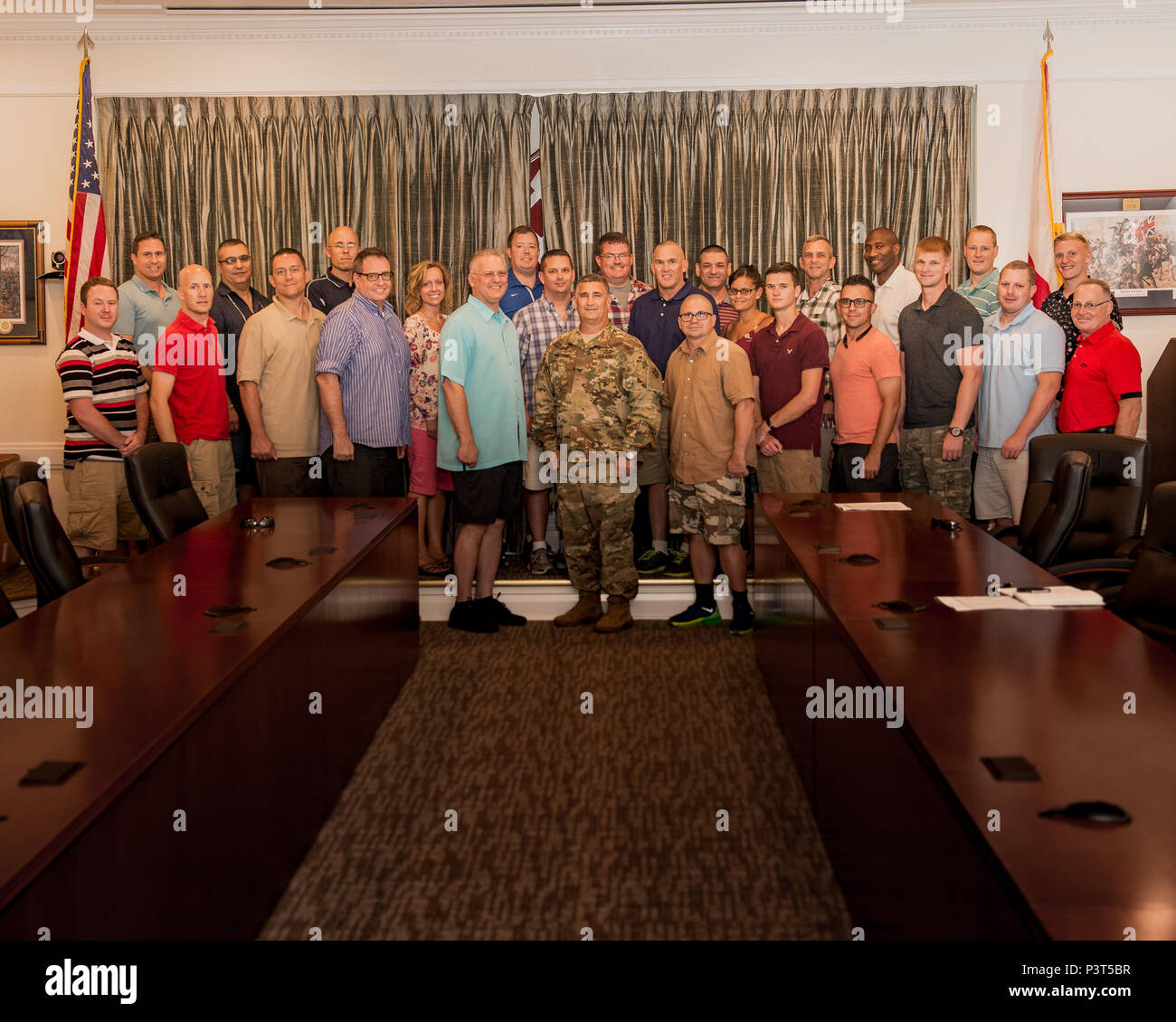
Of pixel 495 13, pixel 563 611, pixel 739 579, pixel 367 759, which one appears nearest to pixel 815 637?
pixel 367 759

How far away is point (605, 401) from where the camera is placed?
5.04m

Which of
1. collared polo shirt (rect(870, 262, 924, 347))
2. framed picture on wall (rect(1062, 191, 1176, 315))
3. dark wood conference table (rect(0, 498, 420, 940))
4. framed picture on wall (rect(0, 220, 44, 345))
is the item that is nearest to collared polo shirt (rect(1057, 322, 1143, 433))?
collared polo shirt (rect(870, 262, 924, 347))

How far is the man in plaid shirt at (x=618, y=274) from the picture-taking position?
19.2 ft

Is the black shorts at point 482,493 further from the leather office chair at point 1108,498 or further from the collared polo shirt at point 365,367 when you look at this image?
the leather office chair at point 1108,498

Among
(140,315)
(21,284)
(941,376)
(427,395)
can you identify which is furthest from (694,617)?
(21,284)

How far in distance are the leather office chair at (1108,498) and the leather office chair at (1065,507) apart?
29 cm

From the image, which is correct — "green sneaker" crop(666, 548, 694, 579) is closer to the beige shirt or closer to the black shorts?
the black shorts

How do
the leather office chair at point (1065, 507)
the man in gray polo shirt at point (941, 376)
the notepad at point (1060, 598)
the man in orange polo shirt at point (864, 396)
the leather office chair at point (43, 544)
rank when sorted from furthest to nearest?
the man in gray polo shirt at point (941, 376), the man in orange polo shirt at point (864, 396), the leather office chair at point (1065, 507), the leather office chair at point (43, 544), the notepad at point (1060, 598)

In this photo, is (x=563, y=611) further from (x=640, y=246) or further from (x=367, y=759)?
(x=640, y=246)

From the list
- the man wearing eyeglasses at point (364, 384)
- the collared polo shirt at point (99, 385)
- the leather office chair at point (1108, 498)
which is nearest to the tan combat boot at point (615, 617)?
the man wearing eyeglasses at point (364, 384)

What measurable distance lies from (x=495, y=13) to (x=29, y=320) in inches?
144

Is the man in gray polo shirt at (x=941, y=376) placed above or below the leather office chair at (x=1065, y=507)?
above

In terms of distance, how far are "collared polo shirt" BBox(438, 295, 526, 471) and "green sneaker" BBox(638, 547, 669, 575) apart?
1.07 meters

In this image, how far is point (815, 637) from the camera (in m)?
3.34
